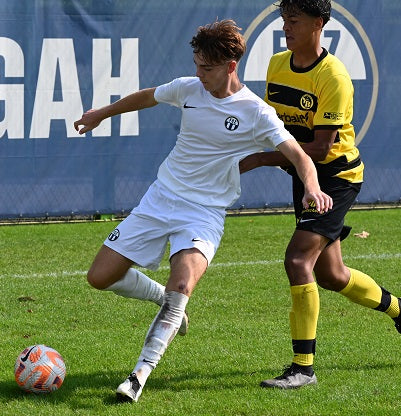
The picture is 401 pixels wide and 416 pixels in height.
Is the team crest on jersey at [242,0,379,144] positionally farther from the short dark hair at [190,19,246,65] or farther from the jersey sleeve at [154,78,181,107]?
the short dark hair at [190,19,246,65]

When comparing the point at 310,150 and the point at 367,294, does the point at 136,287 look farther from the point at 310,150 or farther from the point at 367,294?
the point at 367,294

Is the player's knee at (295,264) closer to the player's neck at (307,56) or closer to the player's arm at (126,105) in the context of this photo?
the player's neck at (307,56)

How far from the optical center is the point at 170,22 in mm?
11867

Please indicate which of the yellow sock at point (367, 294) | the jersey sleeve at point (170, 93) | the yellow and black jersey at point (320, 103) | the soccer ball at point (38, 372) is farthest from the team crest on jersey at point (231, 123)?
the soccer ball at point (38, 372)

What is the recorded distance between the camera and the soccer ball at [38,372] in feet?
17.9

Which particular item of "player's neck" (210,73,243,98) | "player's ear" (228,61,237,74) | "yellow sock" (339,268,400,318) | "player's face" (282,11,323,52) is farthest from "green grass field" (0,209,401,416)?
"player's face" (282,11,323,52)

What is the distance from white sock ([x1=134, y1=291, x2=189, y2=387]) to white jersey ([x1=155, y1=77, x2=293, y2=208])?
593 mm

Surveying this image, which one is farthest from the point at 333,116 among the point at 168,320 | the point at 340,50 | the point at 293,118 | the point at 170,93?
the point at 340,50

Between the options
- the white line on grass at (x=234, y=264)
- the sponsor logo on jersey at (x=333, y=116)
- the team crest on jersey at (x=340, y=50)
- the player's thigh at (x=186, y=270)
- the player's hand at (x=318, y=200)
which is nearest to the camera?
the player's hand at (x=318, y=200)

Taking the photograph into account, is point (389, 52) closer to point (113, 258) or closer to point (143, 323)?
point (143, 323)

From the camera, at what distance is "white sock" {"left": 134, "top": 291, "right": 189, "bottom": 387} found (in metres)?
5.31

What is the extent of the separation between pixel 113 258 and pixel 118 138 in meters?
6.02

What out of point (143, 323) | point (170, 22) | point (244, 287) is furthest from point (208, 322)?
point (170, 22)

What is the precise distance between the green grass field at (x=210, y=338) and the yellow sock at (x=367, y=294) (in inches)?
11.6
